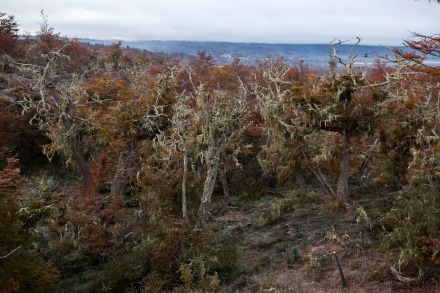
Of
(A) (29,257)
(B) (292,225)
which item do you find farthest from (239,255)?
(A) (29,257)

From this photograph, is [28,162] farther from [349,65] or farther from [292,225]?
[349,65]

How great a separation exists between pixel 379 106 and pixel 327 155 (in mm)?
2657

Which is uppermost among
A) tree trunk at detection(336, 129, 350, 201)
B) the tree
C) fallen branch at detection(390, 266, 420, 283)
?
the tree

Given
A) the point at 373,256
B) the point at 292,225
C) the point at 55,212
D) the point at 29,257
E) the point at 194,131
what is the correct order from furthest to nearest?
the point at 292,225
the point at 194,131
the point at 55,212
the point at 373,256
the point at 29,257

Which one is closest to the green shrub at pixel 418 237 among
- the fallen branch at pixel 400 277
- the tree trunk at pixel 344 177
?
the fallen branch at pixel 400 277

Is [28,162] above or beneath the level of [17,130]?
beneath

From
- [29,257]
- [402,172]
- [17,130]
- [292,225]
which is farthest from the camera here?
[17,130]

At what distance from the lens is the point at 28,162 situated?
28.3 m

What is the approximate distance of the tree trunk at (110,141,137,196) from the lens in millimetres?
17609

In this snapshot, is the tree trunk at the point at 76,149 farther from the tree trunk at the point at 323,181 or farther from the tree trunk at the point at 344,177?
the tree trunk at the point at 344,177

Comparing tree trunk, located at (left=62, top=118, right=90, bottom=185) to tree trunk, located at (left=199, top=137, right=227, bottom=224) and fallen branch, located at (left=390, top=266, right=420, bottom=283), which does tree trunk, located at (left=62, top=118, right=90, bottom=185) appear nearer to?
tree trunk, located at (left=199, top=137, right=227, bottom=224)

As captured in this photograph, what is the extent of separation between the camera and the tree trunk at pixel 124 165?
17609 mm

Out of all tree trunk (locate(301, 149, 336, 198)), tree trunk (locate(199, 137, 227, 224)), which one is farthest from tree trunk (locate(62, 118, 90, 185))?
tree trunk (locate(301, 149, 336, 198))

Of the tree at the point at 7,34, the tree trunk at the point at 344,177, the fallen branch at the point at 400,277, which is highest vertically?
the tree at the point at 7,34
